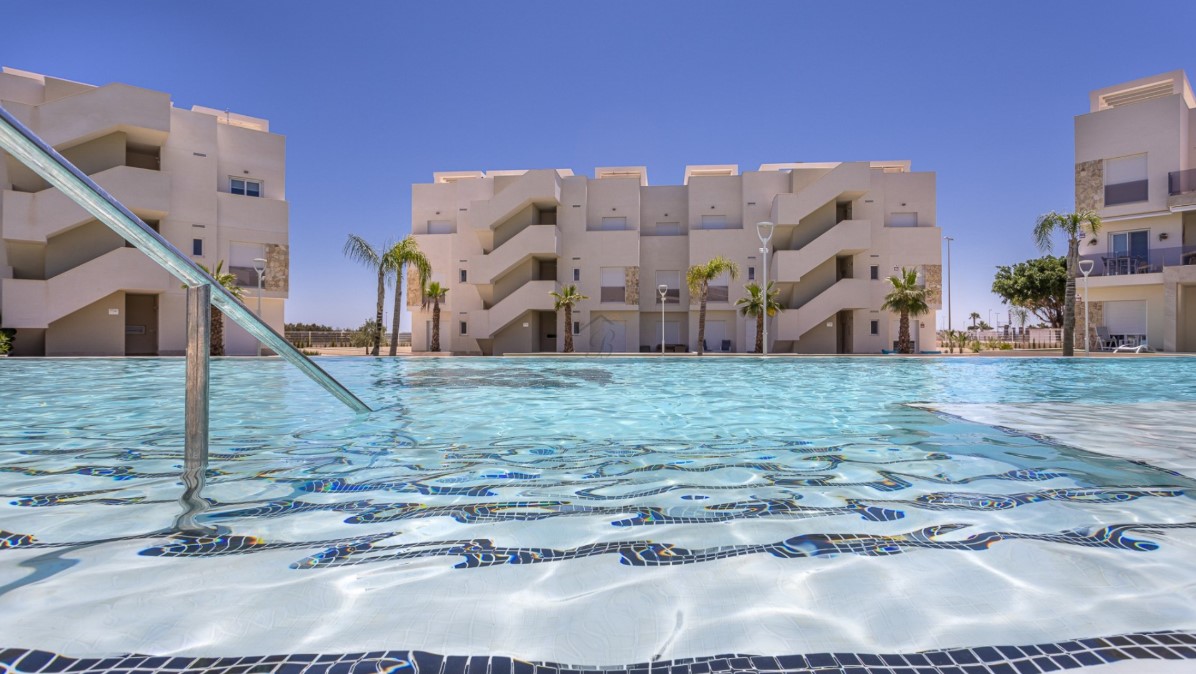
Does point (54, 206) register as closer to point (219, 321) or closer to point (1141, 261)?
point (219, 321)

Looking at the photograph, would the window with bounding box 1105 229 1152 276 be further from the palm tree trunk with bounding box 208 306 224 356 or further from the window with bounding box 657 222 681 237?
the palm tree trunk with bounding box 208 306 224 356

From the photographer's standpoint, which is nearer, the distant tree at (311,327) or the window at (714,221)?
the window at (714,221)

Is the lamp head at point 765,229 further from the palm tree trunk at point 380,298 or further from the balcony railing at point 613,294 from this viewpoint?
the palm tree trunk at point 380,298

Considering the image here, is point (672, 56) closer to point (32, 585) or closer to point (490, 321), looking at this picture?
point (490, 321)

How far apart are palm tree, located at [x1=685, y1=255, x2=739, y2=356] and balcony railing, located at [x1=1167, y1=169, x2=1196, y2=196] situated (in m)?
18.6

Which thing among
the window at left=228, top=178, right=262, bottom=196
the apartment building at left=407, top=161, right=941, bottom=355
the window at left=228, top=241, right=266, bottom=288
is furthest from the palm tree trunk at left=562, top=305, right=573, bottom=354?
the window at left=228, top=178, right=262, bottom=196

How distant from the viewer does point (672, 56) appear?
23562 millimetres

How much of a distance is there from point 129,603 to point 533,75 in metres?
27.5

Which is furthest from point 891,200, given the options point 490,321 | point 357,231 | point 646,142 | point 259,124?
point 259,124

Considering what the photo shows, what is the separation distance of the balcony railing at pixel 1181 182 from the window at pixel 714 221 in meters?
19.3

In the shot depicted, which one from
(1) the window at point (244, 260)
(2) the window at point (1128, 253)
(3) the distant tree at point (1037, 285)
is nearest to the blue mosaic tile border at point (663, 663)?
(1) the window at point (244, 260)

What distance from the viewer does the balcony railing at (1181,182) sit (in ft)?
80.4

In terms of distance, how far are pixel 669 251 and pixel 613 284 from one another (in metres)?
3.79

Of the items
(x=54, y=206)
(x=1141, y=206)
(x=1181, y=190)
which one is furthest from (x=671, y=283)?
(x=54, y=206)
